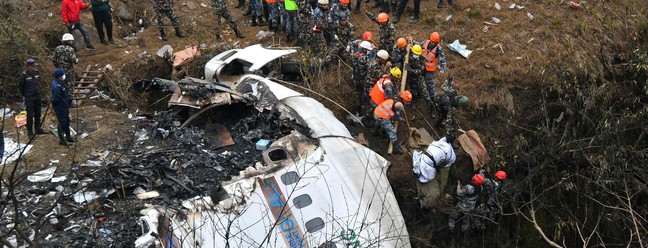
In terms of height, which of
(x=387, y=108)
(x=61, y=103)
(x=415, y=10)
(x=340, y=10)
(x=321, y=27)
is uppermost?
(x=61, y=103)

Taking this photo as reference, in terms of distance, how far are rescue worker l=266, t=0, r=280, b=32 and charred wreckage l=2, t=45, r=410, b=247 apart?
399cm

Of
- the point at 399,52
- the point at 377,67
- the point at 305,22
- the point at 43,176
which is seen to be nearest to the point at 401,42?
the point at 399,52

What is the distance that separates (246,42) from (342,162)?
5.95m

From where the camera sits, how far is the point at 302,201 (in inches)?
223

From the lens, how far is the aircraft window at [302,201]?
564 cm

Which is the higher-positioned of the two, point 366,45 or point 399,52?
point 366,45

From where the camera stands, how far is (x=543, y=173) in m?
8.53

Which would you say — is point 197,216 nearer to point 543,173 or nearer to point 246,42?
point 543,173

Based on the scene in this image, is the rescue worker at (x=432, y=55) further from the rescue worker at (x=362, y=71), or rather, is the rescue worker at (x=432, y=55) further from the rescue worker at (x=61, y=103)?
the rescue worker at (x=61, y=103)

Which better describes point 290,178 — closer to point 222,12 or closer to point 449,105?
point 449,105

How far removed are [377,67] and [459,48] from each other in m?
2.90

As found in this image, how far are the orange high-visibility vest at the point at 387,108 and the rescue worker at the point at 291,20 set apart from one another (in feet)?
11.6

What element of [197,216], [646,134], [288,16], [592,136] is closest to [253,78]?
[197,216]

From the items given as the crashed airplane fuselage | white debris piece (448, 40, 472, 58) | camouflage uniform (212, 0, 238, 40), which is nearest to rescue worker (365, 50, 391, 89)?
the crashed airplane fuselage
